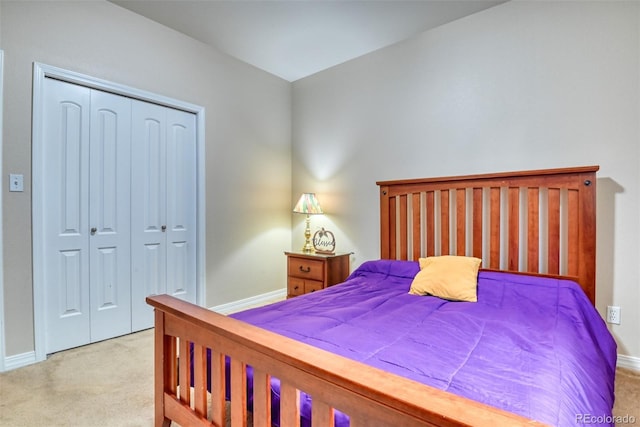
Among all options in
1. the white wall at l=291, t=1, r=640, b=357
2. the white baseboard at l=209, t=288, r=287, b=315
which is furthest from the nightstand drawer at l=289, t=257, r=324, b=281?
the white baseboard at l=209, t=288, r=287, b=315

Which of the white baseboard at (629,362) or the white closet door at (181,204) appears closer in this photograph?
the white baseboard at (629,362)

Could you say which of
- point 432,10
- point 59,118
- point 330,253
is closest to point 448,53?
point 432,10

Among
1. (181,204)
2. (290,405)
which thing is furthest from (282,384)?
(181,204)

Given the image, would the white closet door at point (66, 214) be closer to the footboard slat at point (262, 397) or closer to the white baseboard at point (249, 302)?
the white baseboard at point (249, 302)

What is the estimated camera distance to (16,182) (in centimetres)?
208

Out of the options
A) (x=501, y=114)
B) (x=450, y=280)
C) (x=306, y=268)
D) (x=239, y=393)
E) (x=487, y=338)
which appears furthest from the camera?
(x=306, y=268)

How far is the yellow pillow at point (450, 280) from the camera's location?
1931mm

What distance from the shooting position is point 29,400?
5.62 ft

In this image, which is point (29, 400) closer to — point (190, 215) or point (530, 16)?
point (190, 215)

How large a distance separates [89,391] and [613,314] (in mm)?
3170

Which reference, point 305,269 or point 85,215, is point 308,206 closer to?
point 305,269

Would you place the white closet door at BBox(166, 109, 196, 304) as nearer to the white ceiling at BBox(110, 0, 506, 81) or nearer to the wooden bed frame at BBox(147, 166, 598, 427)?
the white ceiling at BBox(110, 0, 506, 81)

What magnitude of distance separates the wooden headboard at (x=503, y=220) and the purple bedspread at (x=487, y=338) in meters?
0.27

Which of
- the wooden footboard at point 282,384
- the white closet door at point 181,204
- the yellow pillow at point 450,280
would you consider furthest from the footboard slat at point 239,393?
the white closet door at point 181,204
